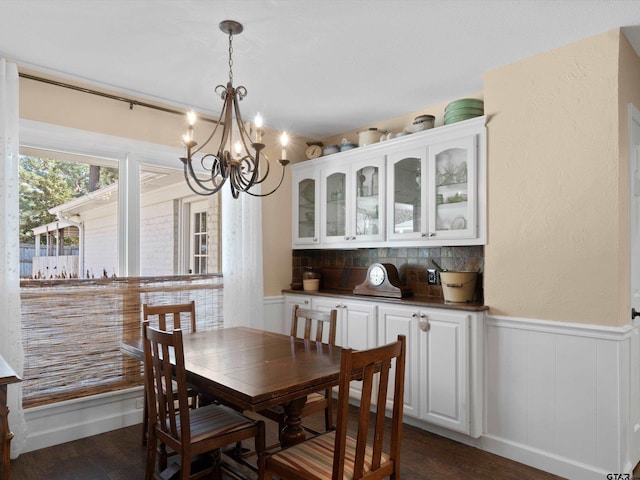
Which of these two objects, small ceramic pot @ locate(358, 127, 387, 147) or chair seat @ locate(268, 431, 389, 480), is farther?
small ceramic pot @ locate(358, 127, 387, 147)

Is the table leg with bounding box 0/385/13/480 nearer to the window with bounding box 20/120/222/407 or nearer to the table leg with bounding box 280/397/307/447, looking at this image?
the table leg with bounding box 280/397/307/447

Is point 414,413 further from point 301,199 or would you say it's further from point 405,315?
point 301,199

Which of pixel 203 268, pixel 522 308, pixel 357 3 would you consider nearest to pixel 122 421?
pixel 203 268

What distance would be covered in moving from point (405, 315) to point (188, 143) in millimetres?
1973

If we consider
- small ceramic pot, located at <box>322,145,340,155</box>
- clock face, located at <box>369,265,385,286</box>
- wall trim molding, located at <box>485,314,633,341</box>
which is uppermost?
small ceramic pot, located at <box>322,145,340,155</box>

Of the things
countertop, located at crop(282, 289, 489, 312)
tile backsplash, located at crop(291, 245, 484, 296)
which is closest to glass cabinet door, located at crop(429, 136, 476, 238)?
tile backsplash, located at crop(291, 245, 484, 296)

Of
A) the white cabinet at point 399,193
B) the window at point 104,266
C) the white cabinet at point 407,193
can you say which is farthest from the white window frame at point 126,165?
the white cabinet at point 407,193

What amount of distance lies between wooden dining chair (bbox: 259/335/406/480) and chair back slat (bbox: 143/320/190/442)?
0.42 meters

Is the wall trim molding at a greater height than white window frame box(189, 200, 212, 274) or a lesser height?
lesser

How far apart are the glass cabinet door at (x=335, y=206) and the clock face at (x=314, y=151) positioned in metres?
0.33

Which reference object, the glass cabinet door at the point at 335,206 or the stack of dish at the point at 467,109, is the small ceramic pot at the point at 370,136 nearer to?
the glass cabinet door at the point at 335,206

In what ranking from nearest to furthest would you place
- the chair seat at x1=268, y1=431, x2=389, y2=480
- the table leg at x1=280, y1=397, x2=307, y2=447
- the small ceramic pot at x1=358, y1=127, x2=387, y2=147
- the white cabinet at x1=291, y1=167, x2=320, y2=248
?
1. the chair seat at x1=268, y1=431, x2=389, y2=480
2. the table leg at x1=280, y1=397, x2=307, y2=447
3. the small ceramic pot at x1=358, y1=127, x2=387, y2=147
4. the white cabinet at x1=291, y1=167, x2=320, y2=248

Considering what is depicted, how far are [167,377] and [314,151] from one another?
2.87 metres

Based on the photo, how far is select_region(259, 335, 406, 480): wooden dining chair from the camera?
1.58 meters
